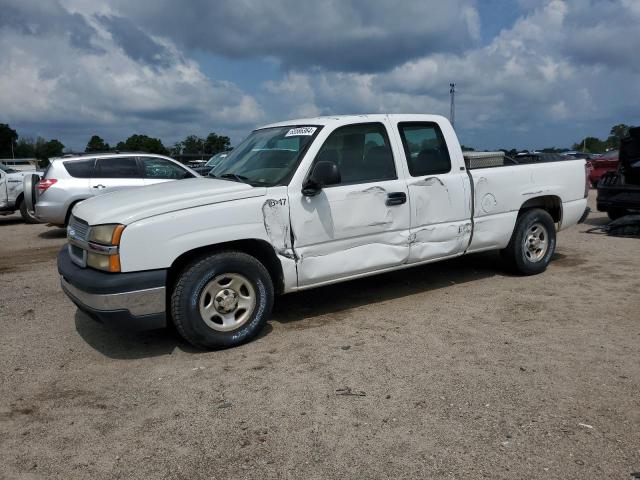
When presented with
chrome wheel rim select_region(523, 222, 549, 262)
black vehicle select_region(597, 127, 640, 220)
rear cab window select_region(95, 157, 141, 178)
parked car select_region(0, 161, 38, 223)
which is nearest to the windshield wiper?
chrome wheel rim select_region(523, 222, 549, 262)

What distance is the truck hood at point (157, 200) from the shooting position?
4160 millimetres

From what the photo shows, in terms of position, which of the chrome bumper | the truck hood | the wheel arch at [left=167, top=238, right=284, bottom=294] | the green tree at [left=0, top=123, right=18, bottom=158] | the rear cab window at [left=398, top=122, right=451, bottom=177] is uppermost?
the green tree at [left=0, top=123, right=18, bottom=158]

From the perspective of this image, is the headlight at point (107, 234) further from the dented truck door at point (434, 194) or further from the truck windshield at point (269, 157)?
the dented truck door at point (434, 194)

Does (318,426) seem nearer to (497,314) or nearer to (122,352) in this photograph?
(122,352)

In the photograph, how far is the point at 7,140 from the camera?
82.8 metres

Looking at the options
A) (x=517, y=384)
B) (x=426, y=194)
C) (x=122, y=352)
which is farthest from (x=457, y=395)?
(x=122, y=352)

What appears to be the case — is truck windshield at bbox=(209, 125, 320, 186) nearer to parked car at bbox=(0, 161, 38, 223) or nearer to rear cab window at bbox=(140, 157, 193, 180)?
rear cab window at bbox=(140, 157, 193, 180)

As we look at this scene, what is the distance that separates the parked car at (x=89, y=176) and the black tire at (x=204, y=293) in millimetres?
6095

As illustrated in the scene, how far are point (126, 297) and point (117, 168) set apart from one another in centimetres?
740

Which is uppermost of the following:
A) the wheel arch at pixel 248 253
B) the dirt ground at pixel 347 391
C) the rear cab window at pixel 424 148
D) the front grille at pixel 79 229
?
the rear cab window at pixel 424 148

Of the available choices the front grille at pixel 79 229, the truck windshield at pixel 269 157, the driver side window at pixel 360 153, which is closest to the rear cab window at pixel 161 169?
the truck windshield at pixel 269 157

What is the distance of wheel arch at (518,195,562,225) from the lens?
6492 millimetres

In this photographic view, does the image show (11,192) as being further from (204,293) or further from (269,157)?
(204,293)

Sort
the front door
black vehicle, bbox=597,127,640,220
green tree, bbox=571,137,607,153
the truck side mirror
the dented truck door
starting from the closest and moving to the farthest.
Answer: the truck side mirror, the front door, the dented truck door, black vehicle, bbox=597,127,640,220, green tree, bbox=571,137,607,153
